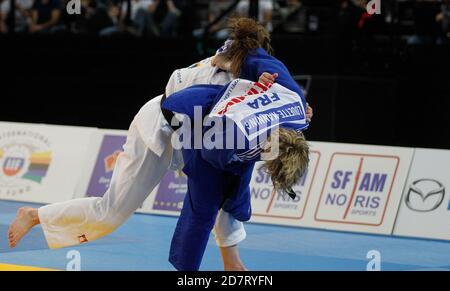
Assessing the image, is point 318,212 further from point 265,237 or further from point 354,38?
point 354,38

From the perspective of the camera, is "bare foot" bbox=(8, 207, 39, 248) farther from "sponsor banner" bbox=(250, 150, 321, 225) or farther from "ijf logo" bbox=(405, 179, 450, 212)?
"ijf logo" bbox=(405, 179, 450, 212)

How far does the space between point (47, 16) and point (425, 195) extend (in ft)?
21.8

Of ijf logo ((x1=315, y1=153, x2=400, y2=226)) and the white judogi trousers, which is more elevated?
the white judogi trousers

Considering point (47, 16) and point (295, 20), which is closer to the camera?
point (295, 20)

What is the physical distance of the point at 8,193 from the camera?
1039 cm

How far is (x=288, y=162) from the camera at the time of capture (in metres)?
5.41

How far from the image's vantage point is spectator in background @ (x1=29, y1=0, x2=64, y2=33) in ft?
43.2

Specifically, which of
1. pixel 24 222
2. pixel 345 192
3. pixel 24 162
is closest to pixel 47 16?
pixel 24 162

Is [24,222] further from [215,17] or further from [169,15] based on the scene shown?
[215,17]

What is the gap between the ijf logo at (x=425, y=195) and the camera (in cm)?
882

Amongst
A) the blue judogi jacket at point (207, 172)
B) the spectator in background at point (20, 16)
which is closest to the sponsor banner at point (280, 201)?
the blue judogi jacket at point (207, 172)

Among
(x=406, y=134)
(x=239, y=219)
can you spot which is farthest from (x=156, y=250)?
(x=406, y=134)

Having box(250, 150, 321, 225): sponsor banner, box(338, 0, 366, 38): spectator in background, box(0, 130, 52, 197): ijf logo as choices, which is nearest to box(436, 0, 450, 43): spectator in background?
box(338, 0, 366, 38): spectator in background

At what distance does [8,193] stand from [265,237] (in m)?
3.30
